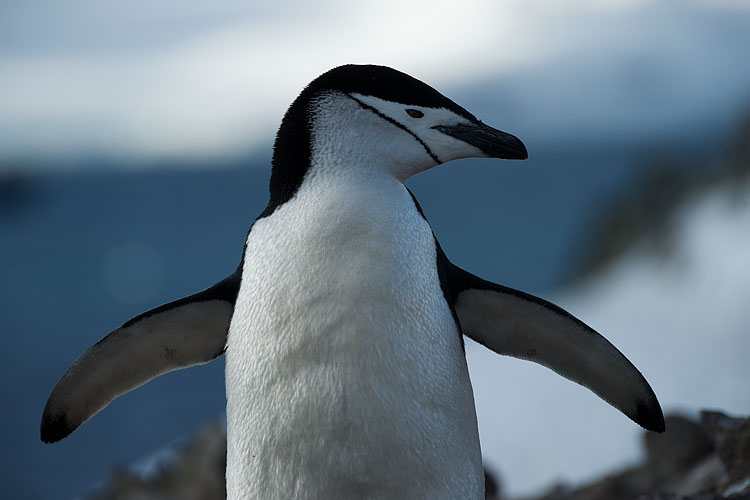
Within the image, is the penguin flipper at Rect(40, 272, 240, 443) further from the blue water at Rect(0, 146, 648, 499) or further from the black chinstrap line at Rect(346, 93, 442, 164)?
the blue water at Rect(0, 146, 648, 499)

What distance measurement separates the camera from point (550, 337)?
55.2 inches

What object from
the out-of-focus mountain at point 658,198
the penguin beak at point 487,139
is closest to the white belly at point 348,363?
the penguin beak at point 487,139

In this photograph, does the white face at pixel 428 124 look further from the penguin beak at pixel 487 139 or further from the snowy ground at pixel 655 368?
the snowy ground at pixel 655 368

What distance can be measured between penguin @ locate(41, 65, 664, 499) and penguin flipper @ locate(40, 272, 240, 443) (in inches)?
1.1

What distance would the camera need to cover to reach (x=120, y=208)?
78.4 feet

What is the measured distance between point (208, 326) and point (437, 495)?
544 mm

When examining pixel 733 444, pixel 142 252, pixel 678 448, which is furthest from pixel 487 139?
pixel 142 252

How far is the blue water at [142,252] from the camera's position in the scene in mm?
8938

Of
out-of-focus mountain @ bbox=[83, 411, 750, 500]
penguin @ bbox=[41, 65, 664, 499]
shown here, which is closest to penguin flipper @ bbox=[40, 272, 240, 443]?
penguin @ bbox=[41, 65, 664, 499]

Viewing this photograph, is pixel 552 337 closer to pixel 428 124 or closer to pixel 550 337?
pixel 550 337

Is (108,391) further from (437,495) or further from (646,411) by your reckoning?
(646,411)

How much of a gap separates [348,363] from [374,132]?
0.39m

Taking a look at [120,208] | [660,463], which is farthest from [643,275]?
[120,208]

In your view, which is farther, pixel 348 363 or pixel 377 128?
pixel 377 128
